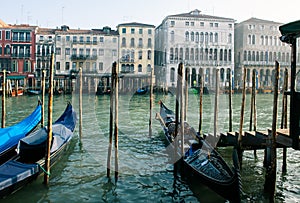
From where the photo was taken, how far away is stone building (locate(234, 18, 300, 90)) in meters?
30.3

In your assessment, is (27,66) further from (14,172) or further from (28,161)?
(14,172)

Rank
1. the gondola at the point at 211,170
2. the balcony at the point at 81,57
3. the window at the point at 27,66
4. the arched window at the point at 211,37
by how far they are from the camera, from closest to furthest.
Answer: the gondola at the point at 211,170
the window at the point at 27,66
the balcony at the point at 81,57
the arched window at the point at 211,37

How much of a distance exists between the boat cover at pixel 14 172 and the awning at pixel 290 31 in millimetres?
3807

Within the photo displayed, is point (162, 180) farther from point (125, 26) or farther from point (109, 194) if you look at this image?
point (125, 26)

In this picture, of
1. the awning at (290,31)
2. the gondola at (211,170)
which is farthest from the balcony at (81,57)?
the awning at (290,31)

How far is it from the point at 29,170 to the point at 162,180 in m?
2.02

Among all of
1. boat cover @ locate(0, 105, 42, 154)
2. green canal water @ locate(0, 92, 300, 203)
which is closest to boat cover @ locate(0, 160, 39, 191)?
green canal water @ locate(0, 92, 300, 203)

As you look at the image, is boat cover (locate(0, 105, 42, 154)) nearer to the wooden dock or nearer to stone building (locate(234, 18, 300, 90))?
the wooden dock

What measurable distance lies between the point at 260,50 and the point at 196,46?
6577 millimetres

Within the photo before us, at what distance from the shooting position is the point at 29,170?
4.34 metres

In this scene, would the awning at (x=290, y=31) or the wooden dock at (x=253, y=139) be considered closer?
the awning at (x=290, y=31)

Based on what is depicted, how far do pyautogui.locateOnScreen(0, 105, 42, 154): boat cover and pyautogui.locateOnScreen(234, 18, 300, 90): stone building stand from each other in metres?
25.3

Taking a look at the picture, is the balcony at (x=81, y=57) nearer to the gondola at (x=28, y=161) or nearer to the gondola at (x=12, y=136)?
the gondola at (x=12, y=136)

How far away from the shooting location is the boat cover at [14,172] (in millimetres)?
3953
